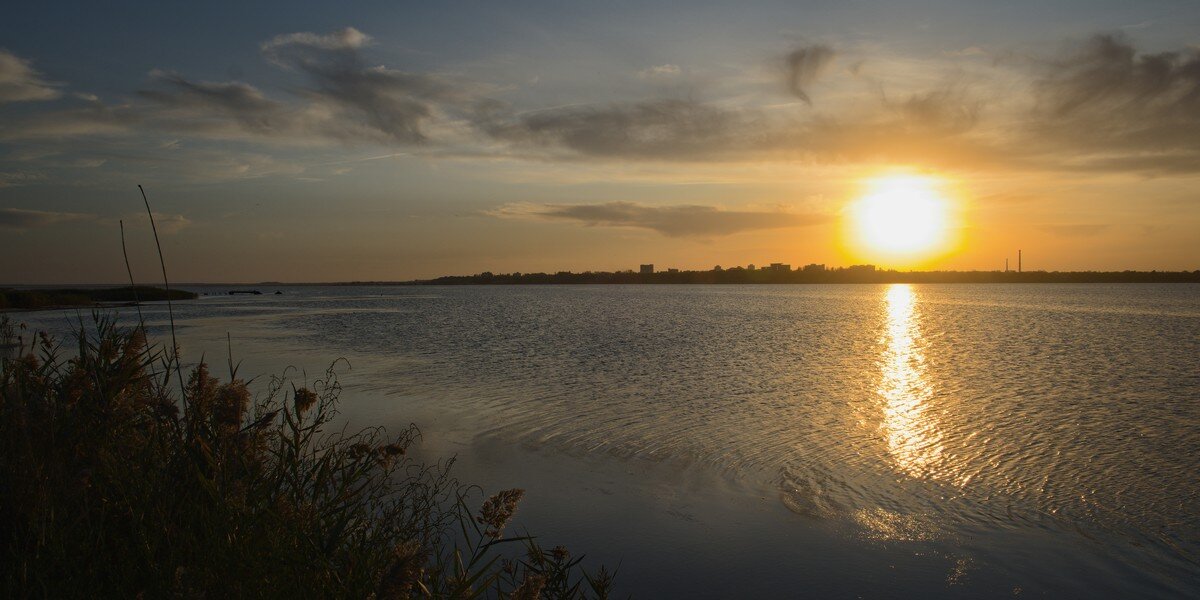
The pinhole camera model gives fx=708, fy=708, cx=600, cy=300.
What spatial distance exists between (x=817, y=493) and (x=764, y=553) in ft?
7.37

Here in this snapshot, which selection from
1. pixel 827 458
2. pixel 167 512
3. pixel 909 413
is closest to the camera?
pixel 167 512

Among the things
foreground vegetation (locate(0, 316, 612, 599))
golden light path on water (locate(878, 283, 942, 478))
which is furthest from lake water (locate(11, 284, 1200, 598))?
foreground vegetation (locate(0, 316, 612, 599))

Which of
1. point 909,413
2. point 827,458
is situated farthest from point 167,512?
point 909,413

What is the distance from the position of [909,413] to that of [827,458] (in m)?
4.77

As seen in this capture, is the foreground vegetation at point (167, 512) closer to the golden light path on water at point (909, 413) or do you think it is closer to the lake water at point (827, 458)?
the lake water at point (827, 458)

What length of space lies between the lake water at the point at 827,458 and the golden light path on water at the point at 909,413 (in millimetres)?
91

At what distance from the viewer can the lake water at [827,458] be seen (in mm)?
6766

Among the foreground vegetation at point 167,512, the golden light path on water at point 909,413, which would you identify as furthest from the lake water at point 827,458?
the foreground vegetation at point 167,512

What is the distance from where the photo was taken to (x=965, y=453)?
36.3 ft

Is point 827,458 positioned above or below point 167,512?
below

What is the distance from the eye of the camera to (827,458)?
10.7 meters

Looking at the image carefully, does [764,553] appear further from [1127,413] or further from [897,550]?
[1127,413]

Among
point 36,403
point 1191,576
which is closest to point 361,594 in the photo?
point 36,403

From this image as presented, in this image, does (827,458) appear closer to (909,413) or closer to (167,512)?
(909,413)
